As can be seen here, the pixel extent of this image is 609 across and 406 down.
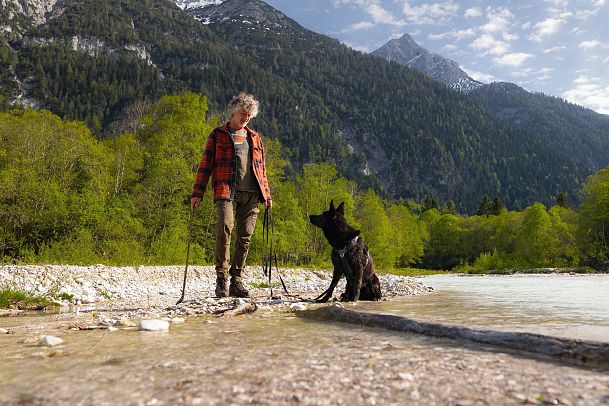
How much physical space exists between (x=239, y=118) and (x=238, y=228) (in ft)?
6.49

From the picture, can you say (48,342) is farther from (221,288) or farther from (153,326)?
(221,288)

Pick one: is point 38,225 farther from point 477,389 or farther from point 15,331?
point 477,389

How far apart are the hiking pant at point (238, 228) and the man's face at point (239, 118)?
1217 millimetres

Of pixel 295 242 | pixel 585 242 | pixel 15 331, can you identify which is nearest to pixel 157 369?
pixel 15 331

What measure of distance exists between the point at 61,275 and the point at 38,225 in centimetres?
858

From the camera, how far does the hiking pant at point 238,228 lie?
6.60 meters

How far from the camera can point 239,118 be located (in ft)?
22.8

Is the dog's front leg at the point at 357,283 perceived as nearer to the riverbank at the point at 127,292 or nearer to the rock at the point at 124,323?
the riverbank at the point at 127,292

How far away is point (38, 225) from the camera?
1708 cm

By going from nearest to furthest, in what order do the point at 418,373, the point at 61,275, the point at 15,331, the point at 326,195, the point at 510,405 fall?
1. the point at 510,405
2. the point at 418,373
3. the point at 15,331
4. the point at 61,275
5. the point at 326,195

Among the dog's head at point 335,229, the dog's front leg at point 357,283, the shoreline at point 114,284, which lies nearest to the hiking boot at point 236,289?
the shoreline at point 114,284

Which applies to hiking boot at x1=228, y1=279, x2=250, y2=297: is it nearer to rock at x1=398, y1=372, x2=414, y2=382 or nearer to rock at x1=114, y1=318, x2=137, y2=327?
rock at x1=114, y1=318, x2=137, y2=327

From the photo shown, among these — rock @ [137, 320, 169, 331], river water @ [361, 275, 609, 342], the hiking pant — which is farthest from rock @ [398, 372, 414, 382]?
the hiking pant

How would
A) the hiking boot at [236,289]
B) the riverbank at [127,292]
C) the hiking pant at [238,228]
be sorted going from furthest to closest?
the hiking boot at [236,289] → the hiking pant at [238,228] → the riverbank at [127,292]
